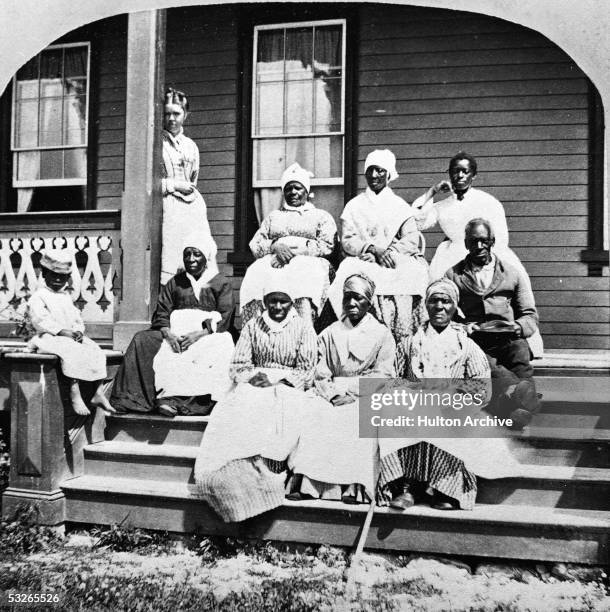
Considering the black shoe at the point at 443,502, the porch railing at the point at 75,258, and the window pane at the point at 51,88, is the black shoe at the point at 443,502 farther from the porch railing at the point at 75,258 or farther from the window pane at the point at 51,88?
the window pane at the point at 51,88

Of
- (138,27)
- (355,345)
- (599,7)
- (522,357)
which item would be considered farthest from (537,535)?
(138,27)

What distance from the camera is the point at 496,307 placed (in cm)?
406

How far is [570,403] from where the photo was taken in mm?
3674

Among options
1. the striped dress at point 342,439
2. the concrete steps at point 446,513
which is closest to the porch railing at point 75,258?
the concrete steps at point 446,513

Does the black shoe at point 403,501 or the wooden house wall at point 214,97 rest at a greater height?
the wooden house wall at point 214,97

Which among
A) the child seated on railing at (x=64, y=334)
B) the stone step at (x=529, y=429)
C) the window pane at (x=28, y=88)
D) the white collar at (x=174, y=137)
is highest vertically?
the window pane at (x=28, y=88)

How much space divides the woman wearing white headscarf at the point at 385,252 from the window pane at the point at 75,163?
3.34 meters

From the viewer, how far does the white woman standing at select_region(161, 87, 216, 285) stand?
4.87 meters

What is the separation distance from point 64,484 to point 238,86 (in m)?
4.04

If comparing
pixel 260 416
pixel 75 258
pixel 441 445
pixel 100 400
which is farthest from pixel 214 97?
pixel 441 445

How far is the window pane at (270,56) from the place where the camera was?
6.10 m

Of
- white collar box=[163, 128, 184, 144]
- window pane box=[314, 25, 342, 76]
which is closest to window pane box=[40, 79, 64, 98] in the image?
white collar box=[163, 128, 184, 144]

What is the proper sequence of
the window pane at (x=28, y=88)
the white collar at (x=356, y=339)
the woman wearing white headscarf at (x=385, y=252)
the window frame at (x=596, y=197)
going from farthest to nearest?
the window pane at (x=28, y=88)
the window frame at (x=596, y=197)
the woman wearing white headscarf at (x=385, y=252)
the white collar at (x=356, y=339)

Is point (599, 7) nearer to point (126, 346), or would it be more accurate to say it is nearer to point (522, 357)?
point (522, 357)
